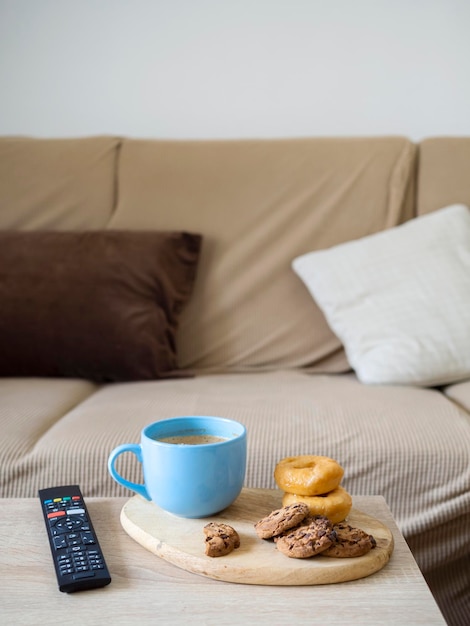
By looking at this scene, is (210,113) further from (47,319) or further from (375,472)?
(375,472)

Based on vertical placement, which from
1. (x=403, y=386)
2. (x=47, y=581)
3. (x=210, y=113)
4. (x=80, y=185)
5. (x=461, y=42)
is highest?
(x=461, y=42)

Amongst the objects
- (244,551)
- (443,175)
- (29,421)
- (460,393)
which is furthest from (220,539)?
(443,175)

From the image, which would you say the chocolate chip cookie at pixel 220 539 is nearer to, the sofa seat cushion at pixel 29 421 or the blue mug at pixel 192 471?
the blue mug at pixel 192 471

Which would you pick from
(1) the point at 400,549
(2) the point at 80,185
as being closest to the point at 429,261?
(2) the point at 80,185

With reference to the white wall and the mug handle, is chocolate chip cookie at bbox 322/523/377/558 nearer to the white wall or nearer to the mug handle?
the mug handle

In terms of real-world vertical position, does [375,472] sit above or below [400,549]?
below

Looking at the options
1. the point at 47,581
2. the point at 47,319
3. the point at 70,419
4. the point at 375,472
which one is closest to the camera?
the point at 47,581

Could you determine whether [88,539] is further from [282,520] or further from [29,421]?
[29,421]

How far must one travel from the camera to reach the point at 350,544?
0.62m

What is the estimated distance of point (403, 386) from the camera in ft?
4.76

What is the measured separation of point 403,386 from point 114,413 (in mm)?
601

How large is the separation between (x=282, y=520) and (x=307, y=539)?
37 mm

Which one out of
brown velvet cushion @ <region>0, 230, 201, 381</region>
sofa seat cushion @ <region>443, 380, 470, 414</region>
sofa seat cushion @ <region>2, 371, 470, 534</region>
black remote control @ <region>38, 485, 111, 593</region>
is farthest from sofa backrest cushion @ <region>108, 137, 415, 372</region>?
black remote control @ <region>38, 485, 111, 593</region>

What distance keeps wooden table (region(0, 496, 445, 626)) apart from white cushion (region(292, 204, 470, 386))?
2.73 feet
